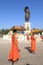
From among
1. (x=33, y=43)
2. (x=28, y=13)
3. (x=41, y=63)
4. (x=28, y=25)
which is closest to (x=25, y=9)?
(x=28, y=13)

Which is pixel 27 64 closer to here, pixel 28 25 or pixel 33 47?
pixel 33 47

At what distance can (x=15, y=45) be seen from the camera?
31.7 ft

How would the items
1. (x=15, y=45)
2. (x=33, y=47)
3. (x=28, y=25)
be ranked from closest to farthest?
1. (x=15, y=45)
2. (x=33, y=47)
3. (x=28, y=25)

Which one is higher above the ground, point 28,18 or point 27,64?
point 28,18

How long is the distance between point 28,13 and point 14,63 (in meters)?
58.3

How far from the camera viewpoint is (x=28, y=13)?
67812 mm

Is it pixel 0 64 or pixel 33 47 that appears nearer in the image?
pixel 0 64

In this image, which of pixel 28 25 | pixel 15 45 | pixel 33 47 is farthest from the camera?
pixel 28 25

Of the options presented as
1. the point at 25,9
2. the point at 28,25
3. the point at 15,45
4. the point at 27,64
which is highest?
the point at 25,9

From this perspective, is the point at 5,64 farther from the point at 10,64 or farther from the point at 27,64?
the point at 27,64

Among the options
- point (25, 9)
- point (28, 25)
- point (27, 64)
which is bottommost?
point (27, 64)

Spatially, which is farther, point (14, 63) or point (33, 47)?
point (33, 47)

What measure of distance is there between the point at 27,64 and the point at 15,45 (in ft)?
3.29

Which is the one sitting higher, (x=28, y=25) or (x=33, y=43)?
(x=28, y=25)
